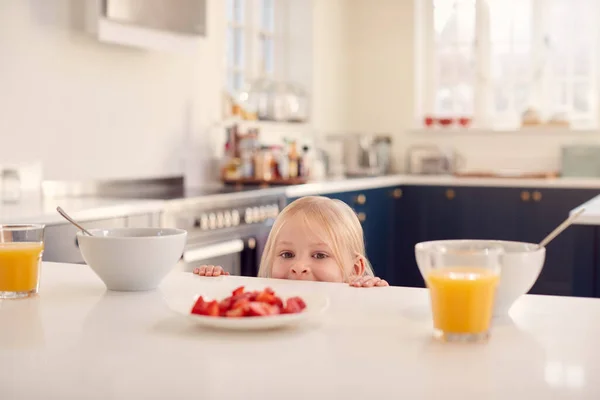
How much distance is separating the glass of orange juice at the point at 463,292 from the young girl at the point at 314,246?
83 centimetres

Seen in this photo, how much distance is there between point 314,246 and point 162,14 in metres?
2.15

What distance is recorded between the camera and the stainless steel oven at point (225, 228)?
339cm

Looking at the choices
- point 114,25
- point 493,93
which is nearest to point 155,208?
point 114,25

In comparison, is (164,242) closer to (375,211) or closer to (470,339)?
(470,339)

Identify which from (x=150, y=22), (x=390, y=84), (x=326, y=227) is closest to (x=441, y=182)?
(x=390, y=84)

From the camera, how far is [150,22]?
3.70 meters

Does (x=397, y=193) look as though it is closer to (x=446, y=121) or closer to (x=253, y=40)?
(x=446, y=121)

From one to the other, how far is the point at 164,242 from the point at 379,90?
514 cm

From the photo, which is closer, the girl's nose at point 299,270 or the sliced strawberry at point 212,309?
the sliced strawberry at point 212,309

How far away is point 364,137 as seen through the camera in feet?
20.1

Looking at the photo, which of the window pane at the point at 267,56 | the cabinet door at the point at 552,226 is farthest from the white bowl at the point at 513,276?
the window pane at the point at 267,56

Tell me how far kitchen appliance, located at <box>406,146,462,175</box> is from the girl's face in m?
4.21

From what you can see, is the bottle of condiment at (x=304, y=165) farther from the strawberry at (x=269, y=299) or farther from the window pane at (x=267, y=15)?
the strawberry at (x=269, y=299)

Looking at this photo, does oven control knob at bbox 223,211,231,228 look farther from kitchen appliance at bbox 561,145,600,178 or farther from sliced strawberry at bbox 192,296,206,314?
kitchen appliance at bbox 561,145,600,178
